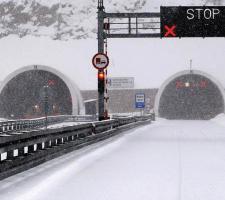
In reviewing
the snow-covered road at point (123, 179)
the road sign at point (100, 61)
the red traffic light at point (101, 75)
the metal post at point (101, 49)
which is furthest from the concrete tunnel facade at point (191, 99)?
the snow-covered road at point (123, 179)

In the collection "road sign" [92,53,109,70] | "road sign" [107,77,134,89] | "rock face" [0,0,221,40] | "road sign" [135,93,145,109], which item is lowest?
"road sign" [135,93,145,109]

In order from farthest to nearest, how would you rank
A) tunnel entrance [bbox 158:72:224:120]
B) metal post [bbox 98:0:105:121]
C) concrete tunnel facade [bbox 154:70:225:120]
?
tunnel entrance [bbox 158:72:224:120] → concrete tunnel facade [bbox 154:70:225:120] → metal post [bbox 98:0:105:121]

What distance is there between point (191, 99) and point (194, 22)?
143 feet

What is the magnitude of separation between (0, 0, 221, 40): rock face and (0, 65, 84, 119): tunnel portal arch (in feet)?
118

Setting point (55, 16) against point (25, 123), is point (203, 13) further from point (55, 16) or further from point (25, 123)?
point (55, 16)

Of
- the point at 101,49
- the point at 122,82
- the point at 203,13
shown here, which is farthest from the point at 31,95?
the point at 203,13

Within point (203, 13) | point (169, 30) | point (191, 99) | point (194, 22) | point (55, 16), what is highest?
point (55, 16)

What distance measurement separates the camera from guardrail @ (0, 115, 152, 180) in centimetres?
1014

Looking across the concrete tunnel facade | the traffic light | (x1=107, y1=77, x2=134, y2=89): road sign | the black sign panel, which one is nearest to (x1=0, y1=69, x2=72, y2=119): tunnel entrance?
(x1=107, y1=77, x2=134, y2=89): road sign

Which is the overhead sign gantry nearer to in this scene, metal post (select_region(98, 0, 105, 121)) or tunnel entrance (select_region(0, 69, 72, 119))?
metal post (select_region(98, 0, 105, 121))

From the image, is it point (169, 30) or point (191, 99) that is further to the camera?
point (191, 99)

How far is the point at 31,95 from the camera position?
202ft

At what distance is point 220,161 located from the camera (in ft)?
41.6

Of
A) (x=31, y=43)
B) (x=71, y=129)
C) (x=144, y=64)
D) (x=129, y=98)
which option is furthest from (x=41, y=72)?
(x=71, y=129)
